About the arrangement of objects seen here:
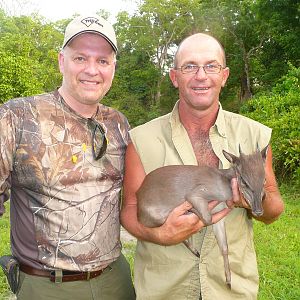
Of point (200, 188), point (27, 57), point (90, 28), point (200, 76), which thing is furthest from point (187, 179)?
point (27, 57)

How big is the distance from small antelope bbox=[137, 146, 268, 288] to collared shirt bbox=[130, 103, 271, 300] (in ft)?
0.28

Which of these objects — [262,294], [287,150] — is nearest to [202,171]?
[262,294]

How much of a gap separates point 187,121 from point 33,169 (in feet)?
4.12

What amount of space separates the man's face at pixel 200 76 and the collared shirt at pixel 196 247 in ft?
0.58

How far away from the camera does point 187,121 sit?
145 inches

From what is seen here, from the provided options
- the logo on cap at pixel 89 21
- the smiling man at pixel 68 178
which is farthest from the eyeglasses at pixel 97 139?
the logo on cap at pixel 89 21

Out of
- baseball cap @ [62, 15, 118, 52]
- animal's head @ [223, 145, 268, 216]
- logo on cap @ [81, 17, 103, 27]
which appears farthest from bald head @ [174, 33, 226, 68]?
animal's head @ [223, 145, 268, 216]

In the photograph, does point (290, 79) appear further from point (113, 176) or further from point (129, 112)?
point (129, 112)

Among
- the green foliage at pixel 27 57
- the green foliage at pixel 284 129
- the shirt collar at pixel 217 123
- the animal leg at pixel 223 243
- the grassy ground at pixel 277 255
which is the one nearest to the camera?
the animal leg at pixel 223 243

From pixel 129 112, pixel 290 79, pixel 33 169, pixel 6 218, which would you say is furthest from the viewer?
pixel 129 112

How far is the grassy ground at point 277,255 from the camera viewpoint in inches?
240

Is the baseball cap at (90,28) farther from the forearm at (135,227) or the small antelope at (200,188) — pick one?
the forearm at (135,227)

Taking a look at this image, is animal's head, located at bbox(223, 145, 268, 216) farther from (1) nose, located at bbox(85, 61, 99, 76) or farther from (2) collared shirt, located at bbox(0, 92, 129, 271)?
(1) nose, located at bbox(85, 61, 99, 76)

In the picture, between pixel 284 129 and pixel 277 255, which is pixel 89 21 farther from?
pixel 284 129
